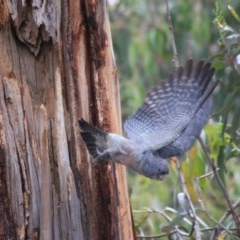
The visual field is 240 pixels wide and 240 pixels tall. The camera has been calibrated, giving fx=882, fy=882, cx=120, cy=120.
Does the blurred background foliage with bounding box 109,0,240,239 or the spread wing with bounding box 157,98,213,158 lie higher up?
the blurred background foliage with bounding box 109,0,240,239

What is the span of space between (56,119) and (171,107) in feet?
1.83

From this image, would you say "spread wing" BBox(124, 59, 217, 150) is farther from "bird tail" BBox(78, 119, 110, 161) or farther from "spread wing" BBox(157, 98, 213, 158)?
"bird tail" BBox(78, 119, 110, 161)

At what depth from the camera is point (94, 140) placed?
281cm

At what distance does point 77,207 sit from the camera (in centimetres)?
282

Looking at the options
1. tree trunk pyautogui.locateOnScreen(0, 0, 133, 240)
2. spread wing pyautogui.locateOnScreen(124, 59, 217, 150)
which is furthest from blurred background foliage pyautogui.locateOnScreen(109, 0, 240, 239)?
tree trunk pyautogui.locateOnScreen(0, 0, 133, 240)

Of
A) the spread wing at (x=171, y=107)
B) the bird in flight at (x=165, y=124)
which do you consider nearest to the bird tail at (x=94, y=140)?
the bird in flight at (x=165, y=124)

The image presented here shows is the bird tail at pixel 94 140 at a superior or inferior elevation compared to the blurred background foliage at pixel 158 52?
inferior

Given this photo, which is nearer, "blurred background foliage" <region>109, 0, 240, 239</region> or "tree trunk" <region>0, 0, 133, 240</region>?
"tree trunk" <region>0, 0, 133, 240</region>

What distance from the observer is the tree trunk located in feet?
8.91

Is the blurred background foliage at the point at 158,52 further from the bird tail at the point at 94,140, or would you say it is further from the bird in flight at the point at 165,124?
the bird tail at the point at 94,140

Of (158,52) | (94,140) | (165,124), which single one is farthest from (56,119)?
(158,52)

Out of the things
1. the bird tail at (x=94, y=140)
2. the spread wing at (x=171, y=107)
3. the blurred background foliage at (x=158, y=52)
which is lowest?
the bird tail at (x=94, y=140)

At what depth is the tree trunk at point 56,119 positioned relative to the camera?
107 inches

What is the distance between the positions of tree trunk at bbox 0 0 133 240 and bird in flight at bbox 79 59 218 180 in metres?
0.07
